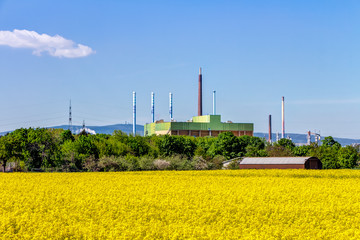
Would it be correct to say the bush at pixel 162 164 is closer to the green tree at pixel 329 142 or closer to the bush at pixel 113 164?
the bush at pixel 113 164

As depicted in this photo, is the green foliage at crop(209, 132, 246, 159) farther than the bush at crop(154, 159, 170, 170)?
Yes

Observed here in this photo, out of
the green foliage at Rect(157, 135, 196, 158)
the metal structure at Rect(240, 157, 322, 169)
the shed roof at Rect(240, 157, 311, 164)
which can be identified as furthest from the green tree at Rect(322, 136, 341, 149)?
the shed roof at Rect(240, 157, 311, 164)

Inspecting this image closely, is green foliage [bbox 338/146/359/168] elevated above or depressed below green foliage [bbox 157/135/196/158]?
below

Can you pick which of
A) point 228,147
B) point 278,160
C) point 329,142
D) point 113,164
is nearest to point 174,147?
point 228,147

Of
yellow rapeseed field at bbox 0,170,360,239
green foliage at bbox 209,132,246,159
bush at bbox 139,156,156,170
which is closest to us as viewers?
yellow rapeseed field at bbox 0,170,360,239

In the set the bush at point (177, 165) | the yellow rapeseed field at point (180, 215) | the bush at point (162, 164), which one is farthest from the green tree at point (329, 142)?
the yellow rapeseed field at point (180, 215)

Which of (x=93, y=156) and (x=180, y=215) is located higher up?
(x=93, y=156)

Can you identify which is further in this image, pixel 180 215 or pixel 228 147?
pixel 228 147

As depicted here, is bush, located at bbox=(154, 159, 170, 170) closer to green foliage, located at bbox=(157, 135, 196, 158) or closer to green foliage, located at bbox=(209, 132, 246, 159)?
green foliage, located at bbox=(157, 135, 196, 158)

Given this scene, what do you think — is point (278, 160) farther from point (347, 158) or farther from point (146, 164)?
point (347, 158)

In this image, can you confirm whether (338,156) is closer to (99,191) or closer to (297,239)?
(99,191)

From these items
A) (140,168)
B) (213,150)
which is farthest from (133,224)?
(213,150)

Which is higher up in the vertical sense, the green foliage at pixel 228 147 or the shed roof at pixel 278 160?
the green foliage at pixel 228 147

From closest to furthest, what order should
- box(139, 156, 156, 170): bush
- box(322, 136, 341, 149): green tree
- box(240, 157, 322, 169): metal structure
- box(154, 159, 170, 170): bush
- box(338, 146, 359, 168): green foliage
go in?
box(139, 156, 156, 170): bush, box(154, 159, 170, 170): bush, box(240, 157, 322, 169): metal structure, box(338, 146, 359, 168): green foliage, box(322, 136, 341, 149): green tree
